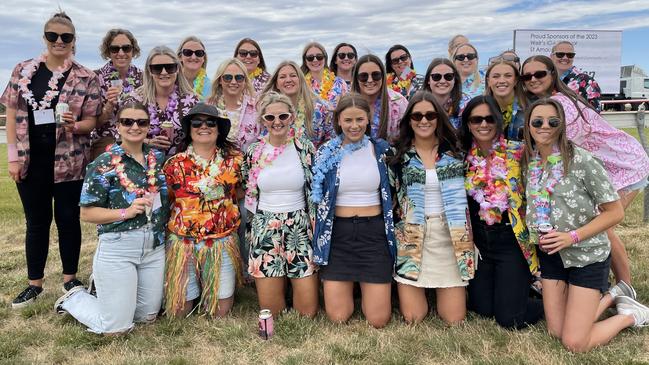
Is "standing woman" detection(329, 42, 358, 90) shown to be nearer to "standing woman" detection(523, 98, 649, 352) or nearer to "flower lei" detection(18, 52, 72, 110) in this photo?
"standing woman" detection(523, 98, 649, 352)

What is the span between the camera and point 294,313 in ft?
13.1

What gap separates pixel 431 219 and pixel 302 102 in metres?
1.74

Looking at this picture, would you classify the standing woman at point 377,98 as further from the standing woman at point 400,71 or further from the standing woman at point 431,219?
the standing woman at point 400,71

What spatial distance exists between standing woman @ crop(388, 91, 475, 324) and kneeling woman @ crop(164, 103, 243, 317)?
1408 millimetres

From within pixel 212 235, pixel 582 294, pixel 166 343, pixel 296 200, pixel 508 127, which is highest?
pixel 508 127

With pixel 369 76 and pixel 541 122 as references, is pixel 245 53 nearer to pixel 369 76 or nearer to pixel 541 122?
pixel 369 76

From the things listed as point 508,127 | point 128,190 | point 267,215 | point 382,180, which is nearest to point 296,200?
point 267,215

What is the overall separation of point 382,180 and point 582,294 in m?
1.62

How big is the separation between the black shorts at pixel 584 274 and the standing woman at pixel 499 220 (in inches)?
8.0

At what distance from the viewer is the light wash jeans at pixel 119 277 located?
12.3ft

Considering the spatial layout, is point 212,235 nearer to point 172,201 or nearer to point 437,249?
point 172,201

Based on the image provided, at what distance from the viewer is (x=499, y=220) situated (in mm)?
3766

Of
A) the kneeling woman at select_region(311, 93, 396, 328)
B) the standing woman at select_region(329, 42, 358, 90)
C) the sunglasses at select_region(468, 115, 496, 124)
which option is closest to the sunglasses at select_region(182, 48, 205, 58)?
the standing woman at select_region(329, 42, 358, 90)

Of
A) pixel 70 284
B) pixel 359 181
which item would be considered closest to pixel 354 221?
pixel 359 181
